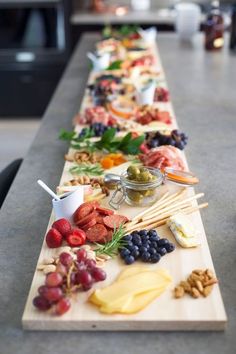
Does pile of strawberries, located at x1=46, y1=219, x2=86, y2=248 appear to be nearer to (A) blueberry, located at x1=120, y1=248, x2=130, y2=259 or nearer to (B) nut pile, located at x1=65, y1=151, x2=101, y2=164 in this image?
(A) blueberry, located at x1=120, y1=248, x2=130, y2=259

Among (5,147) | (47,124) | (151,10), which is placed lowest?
(5,147)

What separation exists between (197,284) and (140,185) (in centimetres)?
37

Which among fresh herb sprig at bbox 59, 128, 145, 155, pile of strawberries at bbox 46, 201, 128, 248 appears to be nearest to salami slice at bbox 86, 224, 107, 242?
pile of strawberries at bbox 46, 201, 128, 248

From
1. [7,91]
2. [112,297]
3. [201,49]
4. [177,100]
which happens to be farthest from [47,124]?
[7,91]

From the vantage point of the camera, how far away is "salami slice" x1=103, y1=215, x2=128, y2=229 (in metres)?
1.28

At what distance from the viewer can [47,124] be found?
213 cm

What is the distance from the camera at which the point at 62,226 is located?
1256 millimetres

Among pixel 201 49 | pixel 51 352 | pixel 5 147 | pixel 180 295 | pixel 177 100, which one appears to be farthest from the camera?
pixel 5 147

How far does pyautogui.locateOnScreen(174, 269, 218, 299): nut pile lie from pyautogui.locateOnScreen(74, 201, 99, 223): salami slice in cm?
31

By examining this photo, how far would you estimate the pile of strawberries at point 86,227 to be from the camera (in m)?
1.23

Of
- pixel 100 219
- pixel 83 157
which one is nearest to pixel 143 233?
pixel 100 219

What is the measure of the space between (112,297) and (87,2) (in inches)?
147

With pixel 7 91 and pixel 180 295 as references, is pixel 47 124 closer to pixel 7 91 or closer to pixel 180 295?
pixel 180 295

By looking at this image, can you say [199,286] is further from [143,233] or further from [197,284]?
[143,233]
